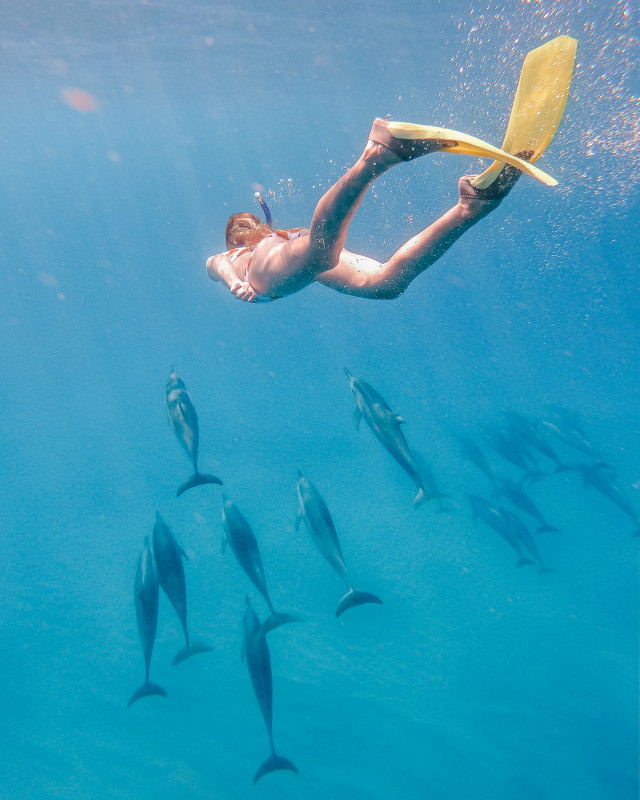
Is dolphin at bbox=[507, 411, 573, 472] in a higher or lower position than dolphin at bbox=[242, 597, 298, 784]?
higher

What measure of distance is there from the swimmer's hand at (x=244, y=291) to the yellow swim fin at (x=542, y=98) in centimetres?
185

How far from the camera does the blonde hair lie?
4.09m

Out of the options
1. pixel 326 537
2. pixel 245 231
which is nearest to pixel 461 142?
pixel 245 231

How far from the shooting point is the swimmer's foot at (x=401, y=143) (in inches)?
90.4

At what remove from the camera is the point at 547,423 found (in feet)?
31.5

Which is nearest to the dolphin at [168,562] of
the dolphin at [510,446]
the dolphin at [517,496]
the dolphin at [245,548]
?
the dolphin at [245,548]

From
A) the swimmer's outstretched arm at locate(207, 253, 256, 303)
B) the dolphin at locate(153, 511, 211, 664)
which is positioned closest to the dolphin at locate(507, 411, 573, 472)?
the dolphin at locate(153, 511, 211, 664)

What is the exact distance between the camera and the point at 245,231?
13.4 feet

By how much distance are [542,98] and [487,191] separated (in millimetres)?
800

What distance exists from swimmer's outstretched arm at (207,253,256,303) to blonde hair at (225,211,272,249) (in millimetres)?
200

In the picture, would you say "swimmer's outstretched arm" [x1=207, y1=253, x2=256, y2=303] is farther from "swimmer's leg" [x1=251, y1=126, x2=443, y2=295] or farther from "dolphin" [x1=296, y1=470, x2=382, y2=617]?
"dolphin" [x1=296, y1=470, x2=382, y2=617]

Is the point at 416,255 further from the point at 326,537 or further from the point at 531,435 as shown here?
the point at 531,435

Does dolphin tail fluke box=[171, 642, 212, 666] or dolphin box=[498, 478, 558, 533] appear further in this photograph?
dolphin box=[498, 478, 558, 533]

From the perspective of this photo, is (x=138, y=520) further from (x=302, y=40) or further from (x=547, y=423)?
(x=302, y=40)
